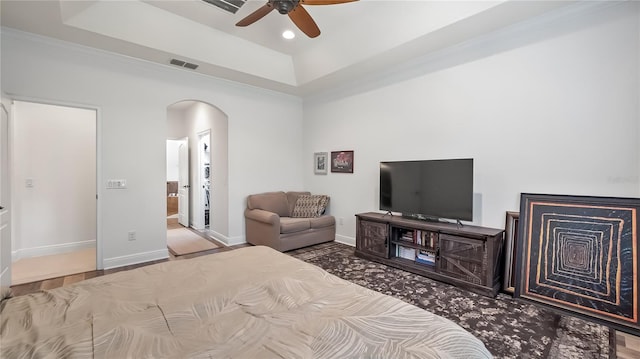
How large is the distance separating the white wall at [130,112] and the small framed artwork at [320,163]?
1.27m

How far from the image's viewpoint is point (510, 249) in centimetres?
308

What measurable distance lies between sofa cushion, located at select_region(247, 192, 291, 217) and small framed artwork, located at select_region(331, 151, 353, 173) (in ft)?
3.61

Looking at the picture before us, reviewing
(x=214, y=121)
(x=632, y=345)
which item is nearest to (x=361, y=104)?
(x=214, y=121)

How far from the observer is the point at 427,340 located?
3.49 feet

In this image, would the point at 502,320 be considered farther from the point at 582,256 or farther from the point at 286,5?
the point at 286,5

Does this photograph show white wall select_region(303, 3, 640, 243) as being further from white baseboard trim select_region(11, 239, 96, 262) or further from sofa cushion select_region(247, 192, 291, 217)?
white baseboard trim select_region(11, 239, 96, 262)

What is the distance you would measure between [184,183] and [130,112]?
10.7 feet

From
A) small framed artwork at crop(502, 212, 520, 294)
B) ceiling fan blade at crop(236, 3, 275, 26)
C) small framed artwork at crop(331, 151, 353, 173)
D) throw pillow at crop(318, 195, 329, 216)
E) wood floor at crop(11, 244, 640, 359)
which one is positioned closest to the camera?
wood floor at crop(11, 244, 640, 359)

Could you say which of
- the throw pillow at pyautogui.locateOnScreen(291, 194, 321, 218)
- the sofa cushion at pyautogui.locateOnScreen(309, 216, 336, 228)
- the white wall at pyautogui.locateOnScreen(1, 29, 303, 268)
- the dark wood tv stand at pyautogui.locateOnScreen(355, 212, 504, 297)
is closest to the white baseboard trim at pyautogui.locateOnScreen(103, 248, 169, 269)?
the white wall at pyautogui.locateOnScreen(1, 29, 303, 268)

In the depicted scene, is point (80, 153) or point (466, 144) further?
point (80, 153)

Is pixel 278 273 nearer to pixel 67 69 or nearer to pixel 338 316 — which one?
pixel 338 316

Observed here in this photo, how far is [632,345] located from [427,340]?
2.27 metres

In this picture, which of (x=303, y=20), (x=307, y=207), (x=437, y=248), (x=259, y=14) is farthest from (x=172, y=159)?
(x=437, y=248)

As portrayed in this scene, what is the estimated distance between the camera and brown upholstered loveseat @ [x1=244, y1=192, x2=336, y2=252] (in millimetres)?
4387
